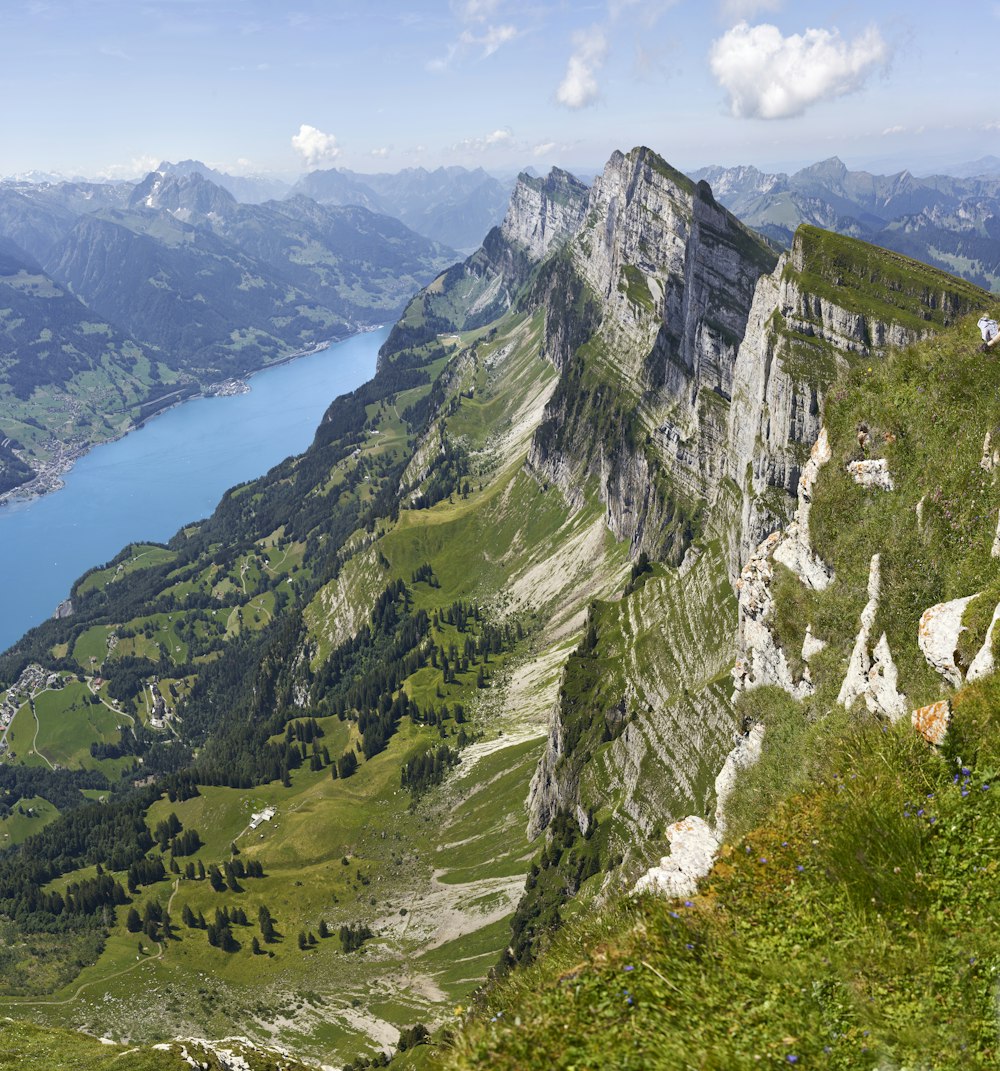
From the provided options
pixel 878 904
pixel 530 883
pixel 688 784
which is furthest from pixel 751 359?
pixel 878 904

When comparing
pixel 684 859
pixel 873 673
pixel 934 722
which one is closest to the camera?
pixel 934 722

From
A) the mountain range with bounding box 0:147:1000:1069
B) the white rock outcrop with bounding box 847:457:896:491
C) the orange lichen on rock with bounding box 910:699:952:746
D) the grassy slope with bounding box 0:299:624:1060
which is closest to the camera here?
the mountain range with bounding box 0:147:1000:1069

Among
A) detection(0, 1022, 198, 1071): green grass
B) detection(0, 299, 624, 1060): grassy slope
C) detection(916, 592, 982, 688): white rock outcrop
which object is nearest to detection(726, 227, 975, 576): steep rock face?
detection(916, 592, 982, 688): white rock outcrop

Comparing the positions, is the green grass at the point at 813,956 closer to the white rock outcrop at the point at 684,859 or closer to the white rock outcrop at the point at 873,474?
the white rock outcrop at the point at 684,859

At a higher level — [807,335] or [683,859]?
[807,335]

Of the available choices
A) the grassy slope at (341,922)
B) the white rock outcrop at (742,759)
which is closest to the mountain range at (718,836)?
the white rock outcrop at (742,759)

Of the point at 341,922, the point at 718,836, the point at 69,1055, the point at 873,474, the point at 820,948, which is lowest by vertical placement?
the point at 341,922

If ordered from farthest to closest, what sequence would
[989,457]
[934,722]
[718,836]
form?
[989,457] < [718,836] < [934,722]

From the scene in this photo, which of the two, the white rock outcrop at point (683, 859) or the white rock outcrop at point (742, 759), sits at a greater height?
the white rock outcrop at point (683, 859)

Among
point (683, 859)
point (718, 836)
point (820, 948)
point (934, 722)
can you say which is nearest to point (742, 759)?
point (718, 836)

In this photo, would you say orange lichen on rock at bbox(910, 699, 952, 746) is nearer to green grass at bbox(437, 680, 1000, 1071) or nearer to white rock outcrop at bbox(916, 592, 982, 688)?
green grass at bbox(437, 680, 1000, 1071)

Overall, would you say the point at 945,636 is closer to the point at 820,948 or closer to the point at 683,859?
the point at 683,859

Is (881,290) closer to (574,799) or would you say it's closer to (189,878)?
(574,799)

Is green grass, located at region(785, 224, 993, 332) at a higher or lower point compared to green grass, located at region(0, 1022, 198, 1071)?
higher
